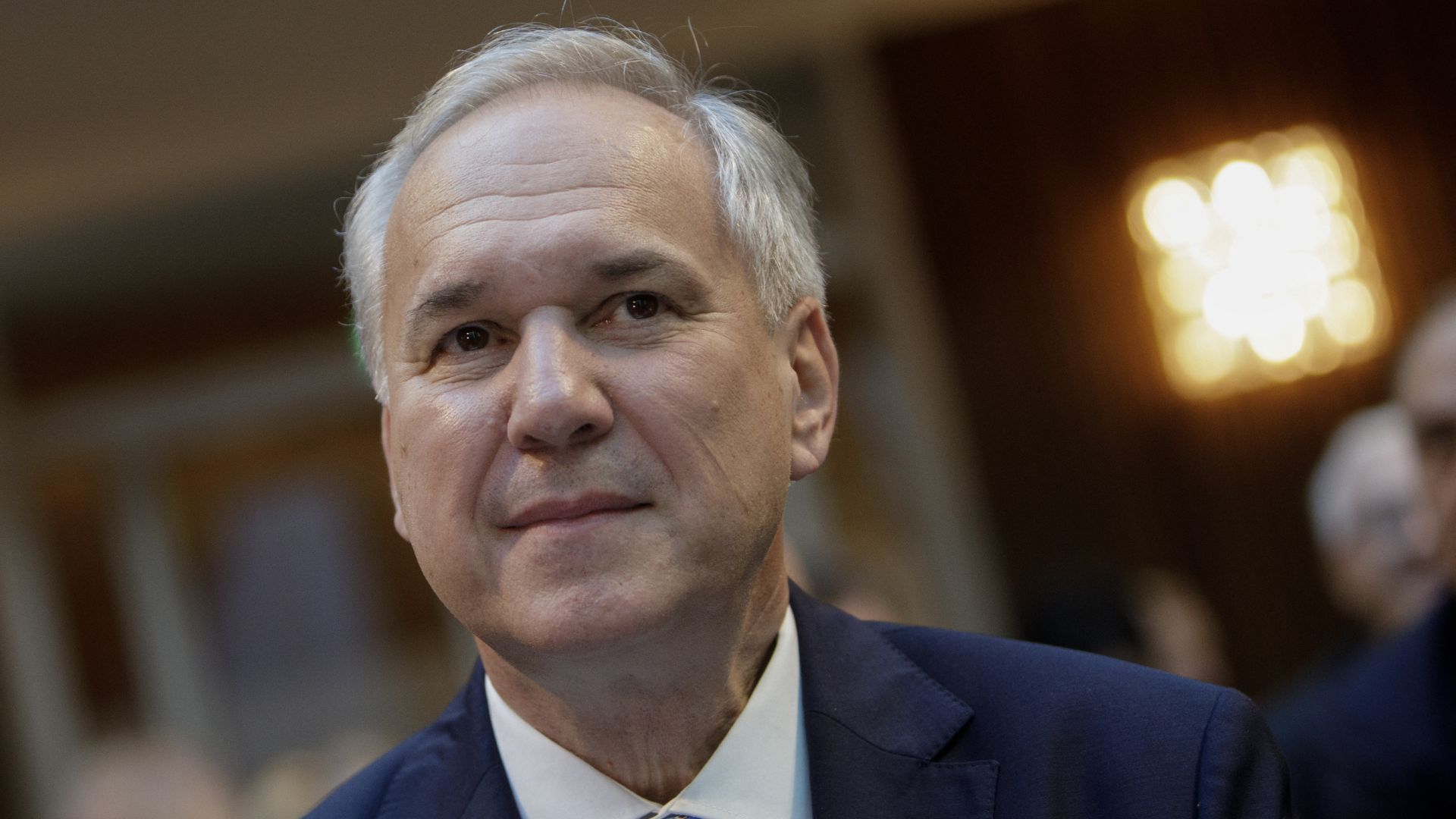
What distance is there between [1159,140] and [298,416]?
3.76 m

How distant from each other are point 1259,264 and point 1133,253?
47 centimetres

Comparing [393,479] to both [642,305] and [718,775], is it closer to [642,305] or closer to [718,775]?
[642,305]

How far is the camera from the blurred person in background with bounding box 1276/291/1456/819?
2573mm

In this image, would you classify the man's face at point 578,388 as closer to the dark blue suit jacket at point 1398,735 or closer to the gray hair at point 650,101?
the gray hair at point 650,101

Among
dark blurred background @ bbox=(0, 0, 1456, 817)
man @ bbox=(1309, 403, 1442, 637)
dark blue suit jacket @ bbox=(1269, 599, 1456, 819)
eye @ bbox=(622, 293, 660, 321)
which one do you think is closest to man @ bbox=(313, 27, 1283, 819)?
eye @ bbox=(622, 293, 660, 321)

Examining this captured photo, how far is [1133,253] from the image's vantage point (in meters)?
5.92

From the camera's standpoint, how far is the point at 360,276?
1.87 m

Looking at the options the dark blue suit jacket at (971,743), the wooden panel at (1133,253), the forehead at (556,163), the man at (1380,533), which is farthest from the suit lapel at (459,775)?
the wooden panel at (1133,253)

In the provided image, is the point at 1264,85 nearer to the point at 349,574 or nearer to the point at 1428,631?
the point at 1428,631

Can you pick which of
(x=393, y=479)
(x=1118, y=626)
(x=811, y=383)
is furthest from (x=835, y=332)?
(x=393, y=479)

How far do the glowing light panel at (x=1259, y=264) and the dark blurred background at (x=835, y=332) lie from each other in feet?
0.26

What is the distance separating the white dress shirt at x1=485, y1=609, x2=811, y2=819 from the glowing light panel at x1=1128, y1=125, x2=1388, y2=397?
447cm

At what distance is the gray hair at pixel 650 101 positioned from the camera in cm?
177

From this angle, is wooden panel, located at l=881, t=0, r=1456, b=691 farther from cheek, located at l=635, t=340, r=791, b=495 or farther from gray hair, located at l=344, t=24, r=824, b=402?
cheek, located at l=635, t=340, r=791, b=495
